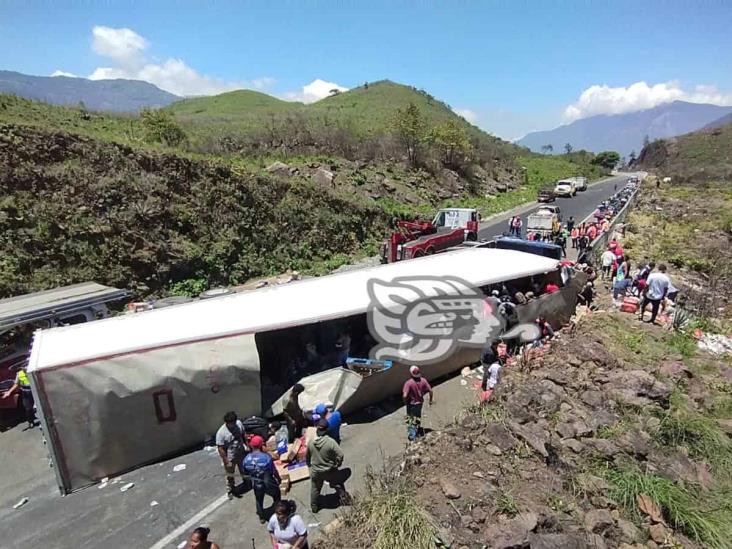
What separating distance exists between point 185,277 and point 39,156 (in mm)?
7593

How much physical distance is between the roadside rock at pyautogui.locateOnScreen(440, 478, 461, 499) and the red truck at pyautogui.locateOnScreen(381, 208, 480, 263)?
40.4ft

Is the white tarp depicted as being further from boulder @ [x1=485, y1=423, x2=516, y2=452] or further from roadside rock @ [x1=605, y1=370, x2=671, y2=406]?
roadside rock @ [x1=605, y1=370, x2=671, y2=406]

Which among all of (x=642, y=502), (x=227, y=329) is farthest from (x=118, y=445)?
(x=642, y=502)

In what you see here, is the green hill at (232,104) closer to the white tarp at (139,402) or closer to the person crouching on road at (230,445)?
the white tarp at (139,402)

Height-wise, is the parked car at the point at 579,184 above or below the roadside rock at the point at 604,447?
above

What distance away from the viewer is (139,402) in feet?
24.1

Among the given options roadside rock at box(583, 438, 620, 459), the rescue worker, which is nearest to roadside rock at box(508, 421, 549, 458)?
roadside rock at box(583, 438, 620, 459)

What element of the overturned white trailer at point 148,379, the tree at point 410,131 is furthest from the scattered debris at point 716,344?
the tree at point 410,131

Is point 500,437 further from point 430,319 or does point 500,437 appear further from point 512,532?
point 430,319

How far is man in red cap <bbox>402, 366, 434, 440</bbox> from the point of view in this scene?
25.9 ft

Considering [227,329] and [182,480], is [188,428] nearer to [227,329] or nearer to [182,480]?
[182,480]

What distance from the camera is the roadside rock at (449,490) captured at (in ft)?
19.8

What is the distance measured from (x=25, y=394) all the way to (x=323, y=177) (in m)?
22.8

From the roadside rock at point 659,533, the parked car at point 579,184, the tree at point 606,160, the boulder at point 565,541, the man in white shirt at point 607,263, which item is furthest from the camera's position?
the tree at point 606,160
